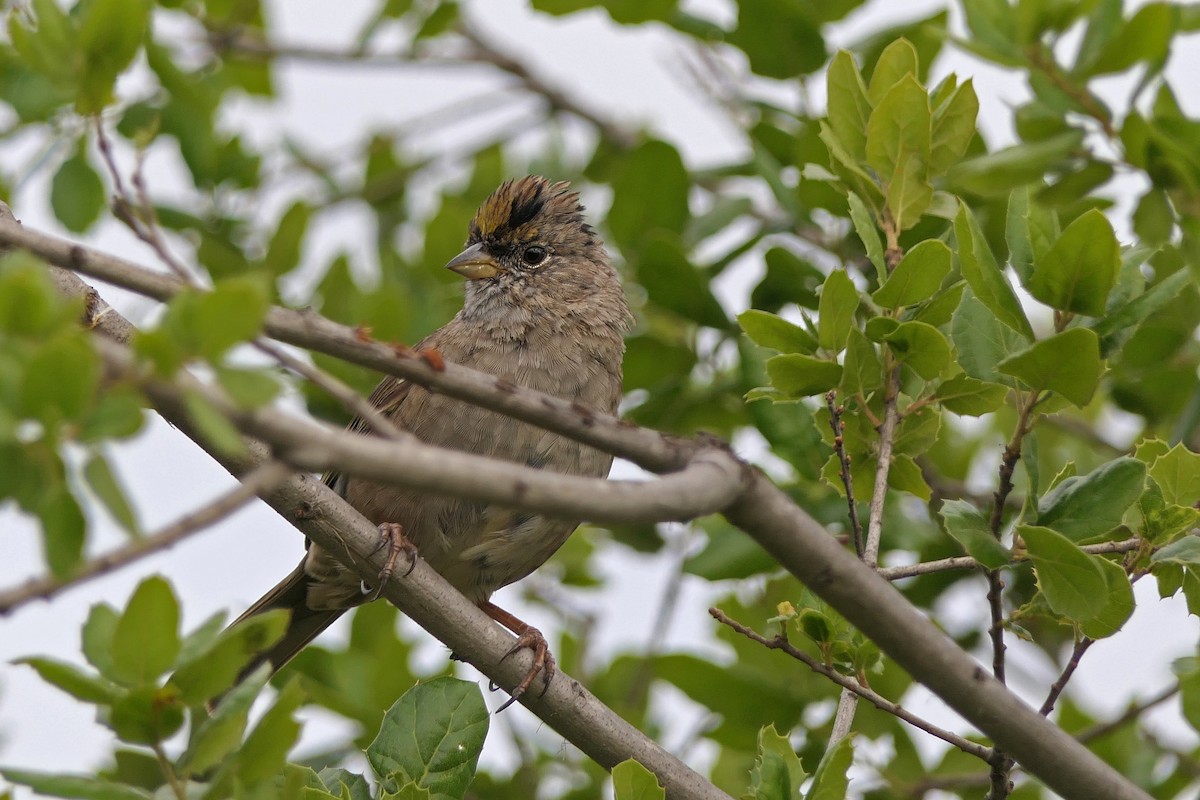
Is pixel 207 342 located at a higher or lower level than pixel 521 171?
lower

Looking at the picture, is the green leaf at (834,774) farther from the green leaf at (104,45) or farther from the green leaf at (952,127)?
the green leaf at (104,45)

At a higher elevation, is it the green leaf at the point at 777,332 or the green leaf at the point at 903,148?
the green leaf at the point at 903,148

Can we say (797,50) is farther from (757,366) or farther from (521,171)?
(521,171)

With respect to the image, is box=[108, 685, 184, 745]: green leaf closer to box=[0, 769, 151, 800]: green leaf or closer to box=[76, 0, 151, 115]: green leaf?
box=[0, 769, 151, 800]: green leaf

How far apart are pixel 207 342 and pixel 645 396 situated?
3.94 meters

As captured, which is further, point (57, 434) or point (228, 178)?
point (228, 178)

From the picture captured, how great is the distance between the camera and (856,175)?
370 cm

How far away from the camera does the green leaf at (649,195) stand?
5.60 m

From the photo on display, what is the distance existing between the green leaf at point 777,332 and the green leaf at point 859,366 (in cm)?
11

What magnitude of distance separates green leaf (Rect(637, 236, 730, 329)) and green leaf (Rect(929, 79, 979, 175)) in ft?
5.16

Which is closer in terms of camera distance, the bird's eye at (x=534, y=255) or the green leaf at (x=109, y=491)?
the green leaf at (x=109, y=491)

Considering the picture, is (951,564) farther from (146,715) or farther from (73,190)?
(73,190)

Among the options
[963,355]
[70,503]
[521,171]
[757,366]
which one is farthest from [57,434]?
[521,171]

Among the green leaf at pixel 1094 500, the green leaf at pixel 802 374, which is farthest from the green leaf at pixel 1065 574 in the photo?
the green leaf at pixel 802 374
